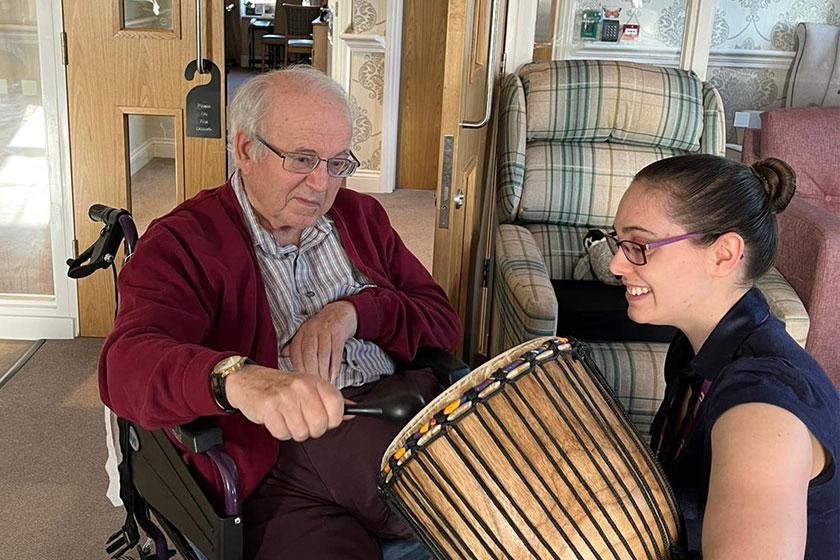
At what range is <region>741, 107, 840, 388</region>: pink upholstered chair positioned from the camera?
274 cm

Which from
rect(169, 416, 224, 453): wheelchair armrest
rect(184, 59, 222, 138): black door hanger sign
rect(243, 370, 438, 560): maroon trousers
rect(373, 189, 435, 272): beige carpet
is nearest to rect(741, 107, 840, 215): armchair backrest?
rect(373, 189, 435, 272): beige carpet

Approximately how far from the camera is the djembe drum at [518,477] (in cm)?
106

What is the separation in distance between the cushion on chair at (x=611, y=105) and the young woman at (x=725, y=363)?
65.0 inches

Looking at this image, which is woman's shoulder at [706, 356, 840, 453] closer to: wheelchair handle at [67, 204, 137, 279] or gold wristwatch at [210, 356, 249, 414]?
gold wristwatch at [210, 356, 249, 414]

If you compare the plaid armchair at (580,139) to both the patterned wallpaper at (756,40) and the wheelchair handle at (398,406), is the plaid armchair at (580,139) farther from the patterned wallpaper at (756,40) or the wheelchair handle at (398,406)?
the wheelchair handle at (398,406)

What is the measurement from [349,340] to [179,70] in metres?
1.76

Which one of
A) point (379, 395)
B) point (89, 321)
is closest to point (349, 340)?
point (379, 395)

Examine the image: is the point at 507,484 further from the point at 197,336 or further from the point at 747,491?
the point at 197,336

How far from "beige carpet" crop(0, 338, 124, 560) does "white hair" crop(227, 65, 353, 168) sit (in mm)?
1179

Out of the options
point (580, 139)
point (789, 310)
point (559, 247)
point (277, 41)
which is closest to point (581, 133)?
point (580, 139)

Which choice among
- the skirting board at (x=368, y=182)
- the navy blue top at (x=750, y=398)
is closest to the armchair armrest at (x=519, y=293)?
the navy blue top at (x=750, y=398)

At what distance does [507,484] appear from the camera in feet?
3.48

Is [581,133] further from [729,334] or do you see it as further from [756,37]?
[729,334]

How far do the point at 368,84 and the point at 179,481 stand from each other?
431cm
